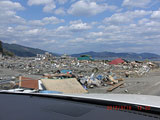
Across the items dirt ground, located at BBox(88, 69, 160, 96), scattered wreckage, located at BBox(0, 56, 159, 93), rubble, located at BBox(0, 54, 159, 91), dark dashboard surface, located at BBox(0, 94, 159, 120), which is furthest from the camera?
rubble, located at BBox(0, 54, 159, 91)

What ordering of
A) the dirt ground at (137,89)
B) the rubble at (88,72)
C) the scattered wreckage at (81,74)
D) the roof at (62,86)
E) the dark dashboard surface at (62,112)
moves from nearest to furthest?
the dark dashboard surface at (62,112) → the scattered wreckage at (81,74) → the roof at (62,86) → the dirt ground at (137,89) → the rubble at (88,72)

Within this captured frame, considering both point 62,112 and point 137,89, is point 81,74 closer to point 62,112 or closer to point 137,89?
point 137,89

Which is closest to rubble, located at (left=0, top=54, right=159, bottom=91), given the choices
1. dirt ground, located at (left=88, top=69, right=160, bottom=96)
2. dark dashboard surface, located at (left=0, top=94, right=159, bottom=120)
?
dirt ground, located at (left=88, top=69, right=160, bottom=96)

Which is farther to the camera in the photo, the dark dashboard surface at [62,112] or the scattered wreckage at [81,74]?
the scattered wreckage at [81,74]

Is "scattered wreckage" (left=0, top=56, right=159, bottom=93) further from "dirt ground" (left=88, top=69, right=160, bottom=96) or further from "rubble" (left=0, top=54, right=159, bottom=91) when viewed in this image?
"dirt ground" (left=88, top=69, right=160, bottom=96)

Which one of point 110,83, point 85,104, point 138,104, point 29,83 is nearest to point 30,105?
point 85,104

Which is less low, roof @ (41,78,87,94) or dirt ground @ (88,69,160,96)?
roof @ (41,78,87,94)

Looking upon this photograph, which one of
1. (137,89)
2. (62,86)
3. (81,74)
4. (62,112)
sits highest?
(62,112)

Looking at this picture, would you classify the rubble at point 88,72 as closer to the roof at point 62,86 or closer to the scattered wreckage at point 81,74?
the scattered wreckage at point 81,74

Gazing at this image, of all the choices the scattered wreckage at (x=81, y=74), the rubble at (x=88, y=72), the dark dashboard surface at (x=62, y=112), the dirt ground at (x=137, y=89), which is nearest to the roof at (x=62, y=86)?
the scattered wreckage at (x=81, y=74)

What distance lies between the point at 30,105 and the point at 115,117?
1.30 meters

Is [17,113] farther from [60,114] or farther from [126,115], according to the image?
[126,115]

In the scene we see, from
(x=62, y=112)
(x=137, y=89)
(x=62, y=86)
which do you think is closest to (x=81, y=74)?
(x=137, y=89)

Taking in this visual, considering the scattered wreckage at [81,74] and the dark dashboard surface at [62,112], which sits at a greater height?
the dark dashboard surface at [62,112]
